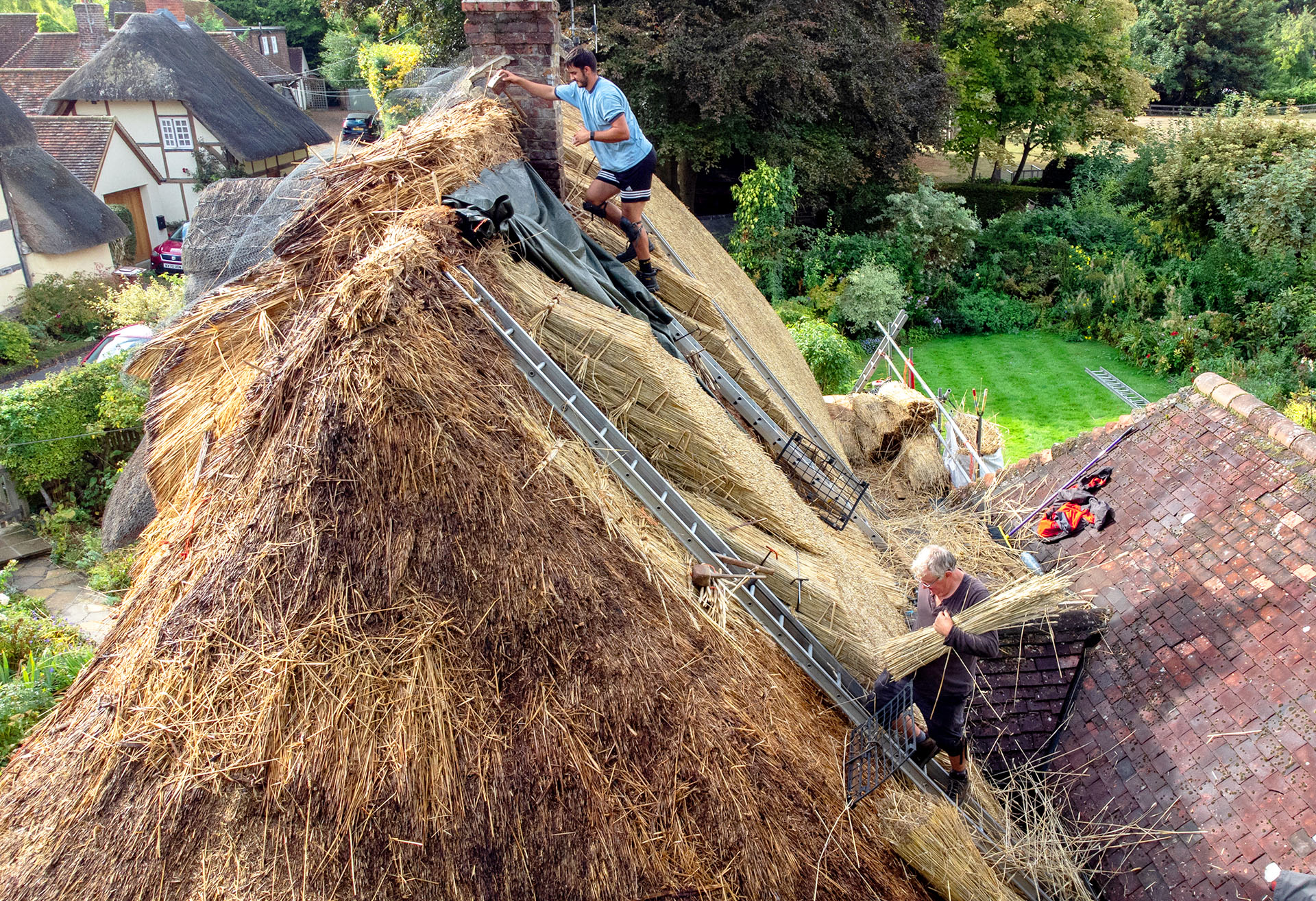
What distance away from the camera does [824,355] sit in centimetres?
1619

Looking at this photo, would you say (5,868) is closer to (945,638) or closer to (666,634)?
(666,634)

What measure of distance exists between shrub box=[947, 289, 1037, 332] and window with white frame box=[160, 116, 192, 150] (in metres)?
25.6

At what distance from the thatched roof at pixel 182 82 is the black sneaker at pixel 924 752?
31310mm

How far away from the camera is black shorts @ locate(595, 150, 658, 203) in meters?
6.67

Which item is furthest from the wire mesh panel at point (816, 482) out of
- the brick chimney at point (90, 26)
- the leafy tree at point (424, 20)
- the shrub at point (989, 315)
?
the brick chimney at point (90, 26)

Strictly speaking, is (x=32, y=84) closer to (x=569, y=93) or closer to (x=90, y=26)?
(x=90, y=26)

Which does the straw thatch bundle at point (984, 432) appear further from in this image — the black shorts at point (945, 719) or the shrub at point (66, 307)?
the shrub at point (66, 307)

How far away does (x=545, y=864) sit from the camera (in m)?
3.96

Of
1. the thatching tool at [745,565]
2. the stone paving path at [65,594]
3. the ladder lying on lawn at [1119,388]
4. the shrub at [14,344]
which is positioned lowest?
the stone paving path at [65,594]

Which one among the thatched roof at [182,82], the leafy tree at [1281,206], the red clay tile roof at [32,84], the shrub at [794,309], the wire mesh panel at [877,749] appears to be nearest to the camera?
the wire mesh panel at [877,749]

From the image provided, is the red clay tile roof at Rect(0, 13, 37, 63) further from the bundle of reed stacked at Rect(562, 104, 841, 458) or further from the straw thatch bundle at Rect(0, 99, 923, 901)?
the straw thatch bundle at Rect(0, 99, 923, 901)

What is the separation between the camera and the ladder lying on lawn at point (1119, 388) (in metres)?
19.0

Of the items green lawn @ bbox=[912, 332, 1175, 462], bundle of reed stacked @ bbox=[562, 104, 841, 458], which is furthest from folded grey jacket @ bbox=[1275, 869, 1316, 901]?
green lawn @ bbox=[912, 332, 1175, 462]

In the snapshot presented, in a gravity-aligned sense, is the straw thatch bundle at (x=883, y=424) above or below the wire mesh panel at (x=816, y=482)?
below
